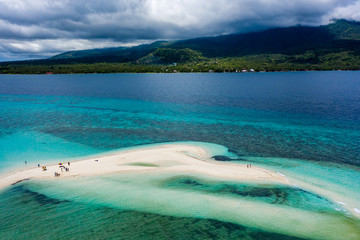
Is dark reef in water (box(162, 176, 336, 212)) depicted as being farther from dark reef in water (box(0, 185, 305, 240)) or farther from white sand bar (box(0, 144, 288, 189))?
dark reef in water (box(0, 185, 305, 240))

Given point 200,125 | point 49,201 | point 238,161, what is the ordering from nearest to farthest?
point 49,201, point 238,161, point 200,125

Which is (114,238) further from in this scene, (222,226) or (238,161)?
(238,161)

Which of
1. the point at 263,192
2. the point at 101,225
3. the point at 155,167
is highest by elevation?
the point at 155,167

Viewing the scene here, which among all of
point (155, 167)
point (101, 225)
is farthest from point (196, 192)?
point (101, 225)

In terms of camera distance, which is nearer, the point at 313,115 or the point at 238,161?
the point at 238,161

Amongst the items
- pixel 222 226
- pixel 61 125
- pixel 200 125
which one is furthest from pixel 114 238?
pixel 61 125

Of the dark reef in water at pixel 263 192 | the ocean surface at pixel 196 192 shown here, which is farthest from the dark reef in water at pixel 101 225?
the dark reef in water at pixel 263 192

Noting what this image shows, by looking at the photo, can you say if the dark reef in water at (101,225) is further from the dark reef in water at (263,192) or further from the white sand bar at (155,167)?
the white sand bar at (155,167)

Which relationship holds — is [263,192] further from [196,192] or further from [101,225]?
[101,225]
